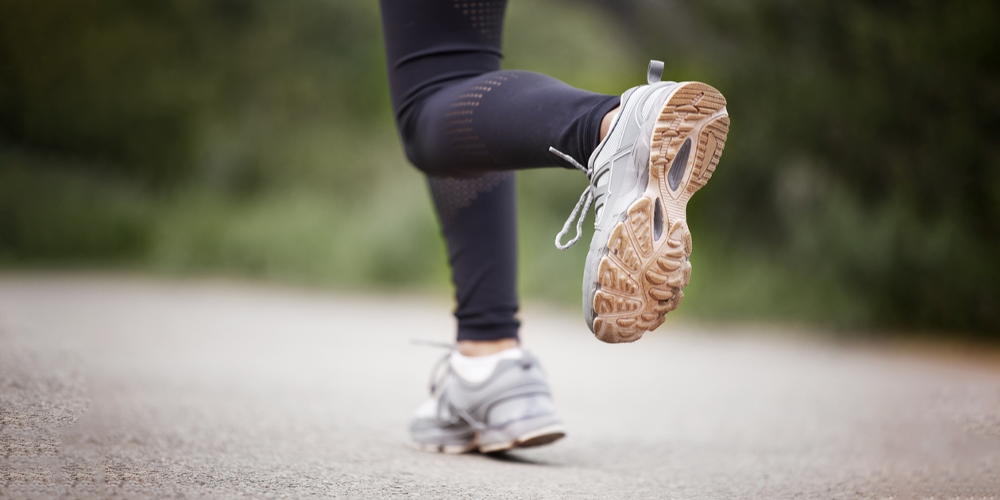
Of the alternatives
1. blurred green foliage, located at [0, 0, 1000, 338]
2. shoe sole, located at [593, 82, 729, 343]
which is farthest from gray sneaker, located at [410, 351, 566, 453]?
blurred green foliage, located at [0, 0, 1000, 338]

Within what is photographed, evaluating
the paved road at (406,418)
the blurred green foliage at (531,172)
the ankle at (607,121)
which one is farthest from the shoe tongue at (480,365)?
the blurred green foliage at (531,172)

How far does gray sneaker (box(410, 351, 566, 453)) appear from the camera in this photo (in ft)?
3.46

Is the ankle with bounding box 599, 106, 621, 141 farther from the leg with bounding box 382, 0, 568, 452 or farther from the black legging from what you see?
the leg with bounding box 382, 0, 568, 452

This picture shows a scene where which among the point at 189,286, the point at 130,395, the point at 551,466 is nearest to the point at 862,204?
the point at 551,466

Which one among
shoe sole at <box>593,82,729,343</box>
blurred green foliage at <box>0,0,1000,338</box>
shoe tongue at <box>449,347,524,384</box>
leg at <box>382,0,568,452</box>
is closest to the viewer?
shoe sole at <box>593,82,729,343</box>

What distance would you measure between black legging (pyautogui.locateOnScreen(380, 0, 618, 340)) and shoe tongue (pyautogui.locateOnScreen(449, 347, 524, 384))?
0.09 feet

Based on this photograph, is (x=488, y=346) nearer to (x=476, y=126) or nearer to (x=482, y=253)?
(x=482, y=253)

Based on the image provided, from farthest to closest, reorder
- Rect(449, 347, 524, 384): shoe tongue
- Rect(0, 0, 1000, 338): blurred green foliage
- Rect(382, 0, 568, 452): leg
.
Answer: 1. Rect(0, 0, 1000, 338): blurred green foliage
2. Rect(449, 347, 524, 384): shoe tongue
3. Rect(382, 0, 568, 452): leg

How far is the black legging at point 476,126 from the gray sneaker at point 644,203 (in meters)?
0.04

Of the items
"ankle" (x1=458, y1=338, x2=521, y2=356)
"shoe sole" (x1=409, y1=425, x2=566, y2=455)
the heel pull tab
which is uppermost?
the heel pull tab

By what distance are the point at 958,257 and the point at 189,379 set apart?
2.39 meters

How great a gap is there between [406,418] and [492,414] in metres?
0.41

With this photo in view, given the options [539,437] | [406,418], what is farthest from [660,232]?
[406,418]

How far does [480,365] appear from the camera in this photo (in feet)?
3.64
